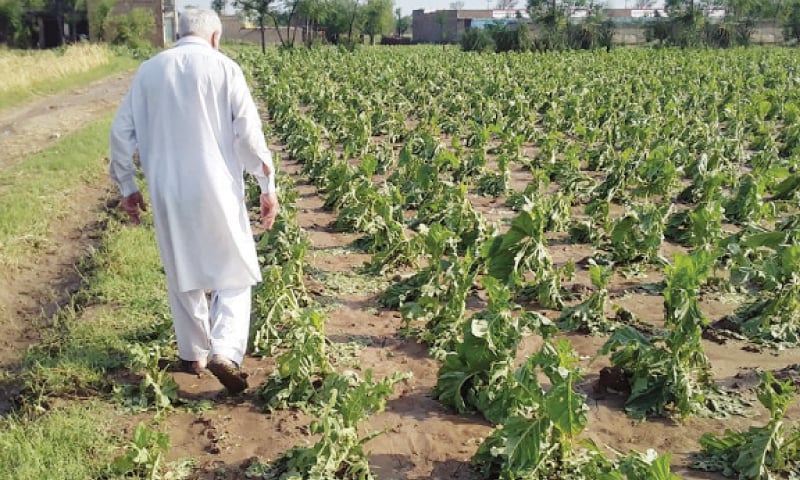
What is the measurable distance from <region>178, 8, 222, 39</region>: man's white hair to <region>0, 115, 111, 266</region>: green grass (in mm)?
3487

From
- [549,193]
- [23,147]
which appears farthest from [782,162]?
[23,147]

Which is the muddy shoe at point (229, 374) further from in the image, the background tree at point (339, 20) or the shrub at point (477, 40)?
the background tree at point (339, 20)

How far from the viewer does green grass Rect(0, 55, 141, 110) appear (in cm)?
2039

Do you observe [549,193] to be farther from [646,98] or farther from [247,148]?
[646,98]

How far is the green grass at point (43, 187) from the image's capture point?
24.4 ft

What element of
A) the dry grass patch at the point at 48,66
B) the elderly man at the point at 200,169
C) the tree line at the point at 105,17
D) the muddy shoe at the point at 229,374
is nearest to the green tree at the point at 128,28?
the tree line at the point at 105,17

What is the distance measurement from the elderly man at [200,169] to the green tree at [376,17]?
61.9 metres

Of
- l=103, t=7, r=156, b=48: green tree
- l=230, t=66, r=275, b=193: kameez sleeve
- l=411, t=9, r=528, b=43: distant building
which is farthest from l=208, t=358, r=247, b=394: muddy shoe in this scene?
l=411, t=9, r=528, b=43: distant building

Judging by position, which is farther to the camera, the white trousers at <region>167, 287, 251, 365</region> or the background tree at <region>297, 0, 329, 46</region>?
the background tree at <region>297, 0, 329, 46</region>

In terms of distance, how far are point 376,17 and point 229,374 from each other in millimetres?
66284

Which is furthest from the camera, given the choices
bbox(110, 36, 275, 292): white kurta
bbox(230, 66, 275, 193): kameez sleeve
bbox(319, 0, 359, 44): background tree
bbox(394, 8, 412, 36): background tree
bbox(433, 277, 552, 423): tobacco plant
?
bbox(394, 8, 412, 36): background tree

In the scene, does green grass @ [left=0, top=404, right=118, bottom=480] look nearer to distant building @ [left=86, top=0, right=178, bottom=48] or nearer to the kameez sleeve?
the kameez sleeve

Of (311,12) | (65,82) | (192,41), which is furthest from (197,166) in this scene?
(311,12)

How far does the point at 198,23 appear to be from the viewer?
14.2ft
